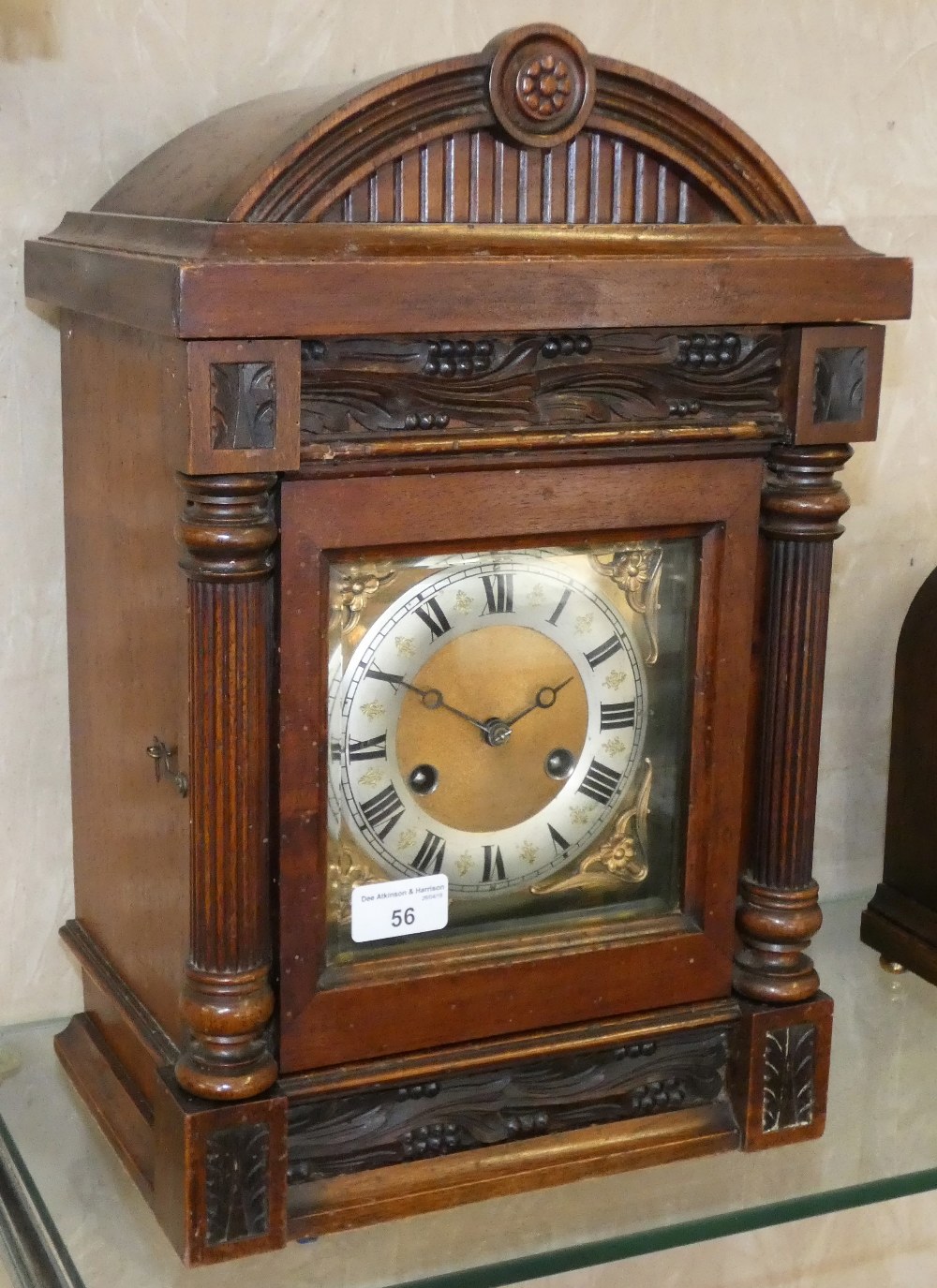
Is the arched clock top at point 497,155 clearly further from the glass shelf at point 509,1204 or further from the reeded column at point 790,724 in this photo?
the glass shelf at point 509,1204

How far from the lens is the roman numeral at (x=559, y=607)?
86 cm

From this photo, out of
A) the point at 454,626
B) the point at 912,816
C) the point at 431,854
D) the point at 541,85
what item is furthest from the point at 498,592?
the point at 912,816


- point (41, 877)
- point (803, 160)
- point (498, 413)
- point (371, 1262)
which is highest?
point (803, 160)

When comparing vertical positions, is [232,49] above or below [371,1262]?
above

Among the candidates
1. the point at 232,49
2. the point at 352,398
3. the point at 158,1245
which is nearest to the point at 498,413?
the point at 352,398

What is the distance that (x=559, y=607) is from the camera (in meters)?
0.86

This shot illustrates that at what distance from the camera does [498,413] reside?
799mm

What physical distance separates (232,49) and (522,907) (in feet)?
1.75

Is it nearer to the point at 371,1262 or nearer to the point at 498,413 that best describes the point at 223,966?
the point at 371,1262

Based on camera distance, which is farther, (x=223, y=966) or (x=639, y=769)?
(x=639, y=769)

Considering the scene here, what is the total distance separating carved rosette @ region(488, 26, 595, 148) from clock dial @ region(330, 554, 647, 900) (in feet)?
0.68

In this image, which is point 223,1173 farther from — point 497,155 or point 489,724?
point 497,155

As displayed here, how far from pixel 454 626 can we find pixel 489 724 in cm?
6

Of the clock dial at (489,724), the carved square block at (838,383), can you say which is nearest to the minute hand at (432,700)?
the clock dial at (489,724)
